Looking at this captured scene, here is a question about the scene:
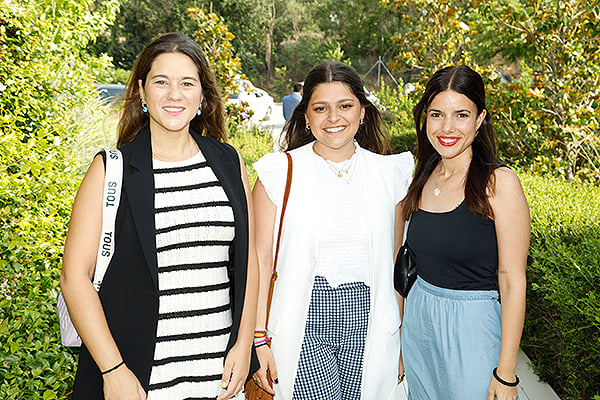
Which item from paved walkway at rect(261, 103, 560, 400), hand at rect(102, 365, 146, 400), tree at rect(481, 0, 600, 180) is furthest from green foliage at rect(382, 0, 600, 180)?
hand at rect(102, 365, 146, 400)

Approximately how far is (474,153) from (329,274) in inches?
36.4

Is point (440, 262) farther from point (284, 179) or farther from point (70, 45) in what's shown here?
point (70, 45)

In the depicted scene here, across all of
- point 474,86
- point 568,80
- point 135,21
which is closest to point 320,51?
point 135,21

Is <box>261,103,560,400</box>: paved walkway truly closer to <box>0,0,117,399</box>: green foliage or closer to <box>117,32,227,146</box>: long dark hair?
<box>117,32,227,146</box>: long dark hair

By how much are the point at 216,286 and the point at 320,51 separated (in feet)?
109

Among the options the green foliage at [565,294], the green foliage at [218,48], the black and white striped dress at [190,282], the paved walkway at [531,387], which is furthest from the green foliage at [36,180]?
the green foliage at [218,48]

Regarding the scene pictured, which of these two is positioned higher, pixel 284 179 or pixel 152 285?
pixel 284 179

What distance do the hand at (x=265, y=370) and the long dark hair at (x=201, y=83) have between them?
41.4 inches

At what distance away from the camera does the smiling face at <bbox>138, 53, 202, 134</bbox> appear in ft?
6.69

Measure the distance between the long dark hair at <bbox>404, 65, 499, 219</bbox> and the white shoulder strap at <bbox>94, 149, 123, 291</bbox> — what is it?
143 cm

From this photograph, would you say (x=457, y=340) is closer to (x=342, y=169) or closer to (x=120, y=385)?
(x=342, y=169)

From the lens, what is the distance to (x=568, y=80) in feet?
22.2

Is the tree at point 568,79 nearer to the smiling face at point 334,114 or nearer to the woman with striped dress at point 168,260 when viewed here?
the smiling face at point 334,114

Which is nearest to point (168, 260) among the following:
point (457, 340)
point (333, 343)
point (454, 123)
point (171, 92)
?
point (171, 92)
